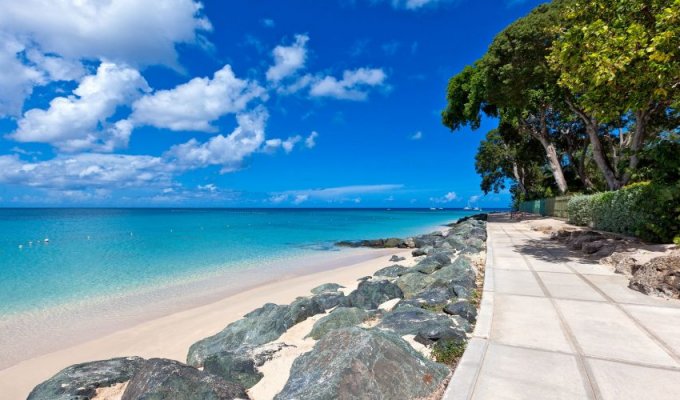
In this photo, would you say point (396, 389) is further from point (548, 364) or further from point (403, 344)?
point (548, 364)

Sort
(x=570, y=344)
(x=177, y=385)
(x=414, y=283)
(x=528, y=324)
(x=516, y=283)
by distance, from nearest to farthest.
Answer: (x=177, y=385) → (x=570, y=344) → (x=528, y=324) → (x=516, y=283) → (x=414, y=283)

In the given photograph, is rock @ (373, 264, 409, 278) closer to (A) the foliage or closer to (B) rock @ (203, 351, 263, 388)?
(A) the foliage

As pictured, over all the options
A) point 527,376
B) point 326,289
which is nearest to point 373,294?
point 326,289

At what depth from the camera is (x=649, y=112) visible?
50.3 ft

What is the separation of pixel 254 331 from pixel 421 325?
3.34m

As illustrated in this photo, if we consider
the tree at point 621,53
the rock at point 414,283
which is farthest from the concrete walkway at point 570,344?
the tree at point 621,53

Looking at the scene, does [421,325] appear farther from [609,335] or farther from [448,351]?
[609,335]

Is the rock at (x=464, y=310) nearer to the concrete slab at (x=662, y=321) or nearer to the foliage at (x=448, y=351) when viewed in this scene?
the foliage at (x=448, y=351)

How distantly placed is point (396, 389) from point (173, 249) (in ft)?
80.0

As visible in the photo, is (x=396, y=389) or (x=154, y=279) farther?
(x=154, y=279)

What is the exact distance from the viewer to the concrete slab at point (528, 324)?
3861 mm

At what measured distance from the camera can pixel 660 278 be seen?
569cm

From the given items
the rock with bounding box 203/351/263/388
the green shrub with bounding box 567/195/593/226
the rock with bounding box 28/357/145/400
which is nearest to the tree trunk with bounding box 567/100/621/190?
the green shrub with bounding box 567/195/593/226

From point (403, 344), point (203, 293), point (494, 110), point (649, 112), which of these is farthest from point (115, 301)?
point (494, 110)
